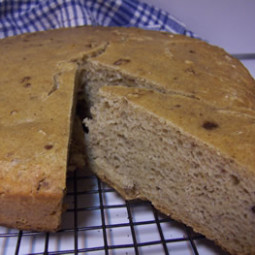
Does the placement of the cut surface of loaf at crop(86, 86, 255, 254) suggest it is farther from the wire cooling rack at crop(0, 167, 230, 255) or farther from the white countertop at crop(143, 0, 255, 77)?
the white countertop at crop(143, 0, 255, 77)

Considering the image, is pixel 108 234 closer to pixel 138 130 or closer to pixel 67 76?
pixel 138 130

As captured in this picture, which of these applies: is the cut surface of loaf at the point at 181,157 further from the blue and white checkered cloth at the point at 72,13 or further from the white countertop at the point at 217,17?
the white countertop at the point at 217,17

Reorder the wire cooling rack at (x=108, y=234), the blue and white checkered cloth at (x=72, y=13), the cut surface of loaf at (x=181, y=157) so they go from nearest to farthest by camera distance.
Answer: the cut surface of loaf at (x=181, y=157), the wire cooling rack at (x=108, y=234), the blue and white checkered cloth at (x=72, y=13)

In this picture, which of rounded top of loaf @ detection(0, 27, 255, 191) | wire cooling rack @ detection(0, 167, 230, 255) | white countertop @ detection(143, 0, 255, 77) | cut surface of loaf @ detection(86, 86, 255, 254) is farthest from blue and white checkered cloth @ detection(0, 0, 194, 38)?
wire cooling rack @ detection(0, 167, 230, 255)

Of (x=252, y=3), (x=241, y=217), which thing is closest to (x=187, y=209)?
(x=241, y=217)

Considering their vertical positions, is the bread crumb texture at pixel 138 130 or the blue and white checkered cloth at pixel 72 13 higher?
the bread crumb texture at pixel 138 130

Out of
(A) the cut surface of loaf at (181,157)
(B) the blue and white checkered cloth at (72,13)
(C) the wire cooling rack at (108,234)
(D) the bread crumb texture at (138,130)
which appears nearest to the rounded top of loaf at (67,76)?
(D) the bread crumb texture at (138,130)
